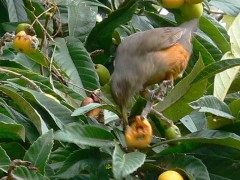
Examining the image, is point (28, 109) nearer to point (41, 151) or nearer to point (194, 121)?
point (41, 151)

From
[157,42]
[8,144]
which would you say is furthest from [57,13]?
[8,144]

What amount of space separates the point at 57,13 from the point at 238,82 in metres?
0.84

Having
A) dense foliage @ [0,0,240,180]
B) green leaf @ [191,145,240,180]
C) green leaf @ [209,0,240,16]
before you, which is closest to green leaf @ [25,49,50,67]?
dense foliage @ [0,0,240,180]

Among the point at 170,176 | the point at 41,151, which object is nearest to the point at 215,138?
the point at 170,176

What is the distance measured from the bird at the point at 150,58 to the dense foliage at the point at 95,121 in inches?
2.6

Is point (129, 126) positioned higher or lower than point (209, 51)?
higher

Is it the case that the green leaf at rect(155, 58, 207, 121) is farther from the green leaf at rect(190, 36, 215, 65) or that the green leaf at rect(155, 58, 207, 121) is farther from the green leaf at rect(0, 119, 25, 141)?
the green leaf at rect(190, 36, 215, 65)

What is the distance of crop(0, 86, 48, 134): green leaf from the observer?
1.76m

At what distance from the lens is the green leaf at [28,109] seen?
1761 millimetres

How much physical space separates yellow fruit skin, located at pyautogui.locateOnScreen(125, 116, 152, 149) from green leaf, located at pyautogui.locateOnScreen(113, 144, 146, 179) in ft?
0.19

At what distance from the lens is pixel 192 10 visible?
237 centimetres

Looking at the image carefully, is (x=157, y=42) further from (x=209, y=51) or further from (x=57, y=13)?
(x=57, y=13)

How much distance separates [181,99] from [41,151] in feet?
1.50

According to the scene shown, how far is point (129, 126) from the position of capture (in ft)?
5.59
